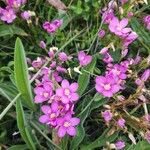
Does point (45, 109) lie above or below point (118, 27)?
below

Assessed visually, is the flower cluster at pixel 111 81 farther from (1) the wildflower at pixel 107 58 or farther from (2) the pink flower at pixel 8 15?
(2) the pink flower at pixel 8 15

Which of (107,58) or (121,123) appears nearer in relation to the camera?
(121,123)

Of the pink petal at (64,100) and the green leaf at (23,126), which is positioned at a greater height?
the pink petal at (64,100)

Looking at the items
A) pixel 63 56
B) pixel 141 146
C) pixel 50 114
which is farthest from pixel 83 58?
pixel 141 146

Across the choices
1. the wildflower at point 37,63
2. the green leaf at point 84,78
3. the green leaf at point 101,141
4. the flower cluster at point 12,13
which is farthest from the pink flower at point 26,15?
the green leaf at point 101,141

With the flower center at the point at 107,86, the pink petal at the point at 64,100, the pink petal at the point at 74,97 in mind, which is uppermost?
the flower center at the point at 107,86

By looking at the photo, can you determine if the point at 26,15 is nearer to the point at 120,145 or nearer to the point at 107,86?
the point at 107,86
